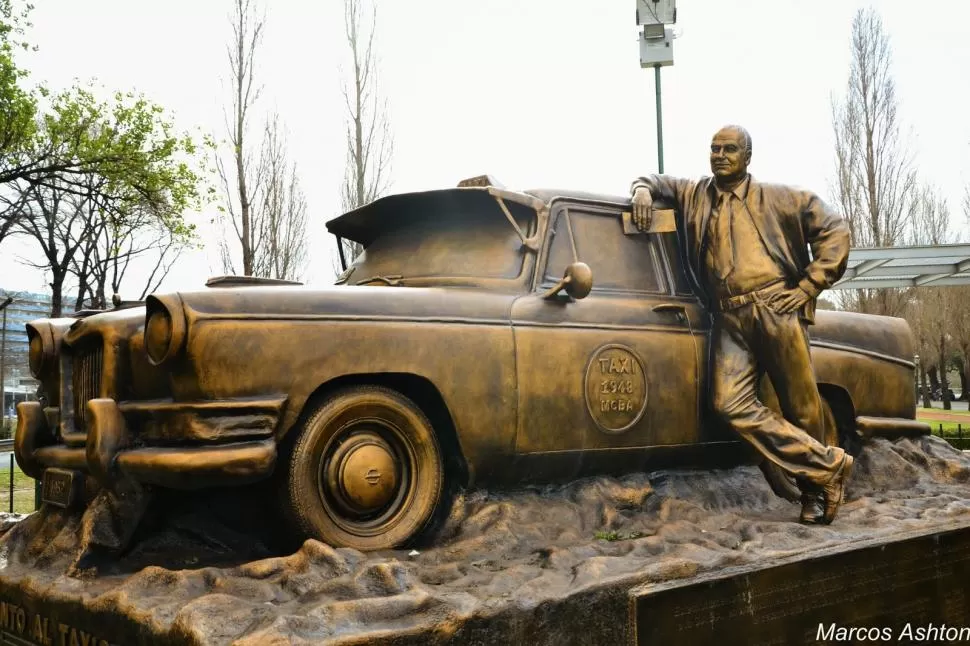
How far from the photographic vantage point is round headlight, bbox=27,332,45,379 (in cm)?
466

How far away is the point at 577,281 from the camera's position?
4.31 m

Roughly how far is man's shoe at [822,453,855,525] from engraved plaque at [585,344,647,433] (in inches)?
40.3

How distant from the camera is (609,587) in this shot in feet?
11.6

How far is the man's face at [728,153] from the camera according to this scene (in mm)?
4773

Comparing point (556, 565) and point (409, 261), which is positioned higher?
point (409, 261)

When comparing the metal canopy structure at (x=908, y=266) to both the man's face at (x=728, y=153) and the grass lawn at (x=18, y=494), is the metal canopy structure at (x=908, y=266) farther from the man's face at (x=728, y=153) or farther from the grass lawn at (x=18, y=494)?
the grass lawn at (x=18, y=494)

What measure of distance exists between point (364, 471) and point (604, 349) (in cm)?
142

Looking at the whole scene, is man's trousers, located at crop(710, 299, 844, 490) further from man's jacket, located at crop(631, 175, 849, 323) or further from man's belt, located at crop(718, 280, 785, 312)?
man's jacket, located at crop(631, 175, 849, 323)

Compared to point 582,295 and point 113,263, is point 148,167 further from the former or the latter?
point 582,295

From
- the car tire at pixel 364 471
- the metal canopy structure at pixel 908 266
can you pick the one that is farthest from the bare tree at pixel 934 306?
the car tire at pixel 364 471

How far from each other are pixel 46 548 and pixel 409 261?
219cm

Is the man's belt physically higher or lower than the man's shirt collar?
lower

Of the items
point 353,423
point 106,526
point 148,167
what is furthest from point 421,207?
point 148,167

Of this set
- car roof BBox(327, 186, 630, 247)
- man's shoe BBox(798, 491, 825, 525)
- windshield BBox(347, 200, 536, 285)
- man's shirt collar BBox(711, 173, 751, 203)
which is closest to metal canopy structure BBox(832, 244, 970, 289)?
man's shirt collar BBox(711, 173, 751, 203)
